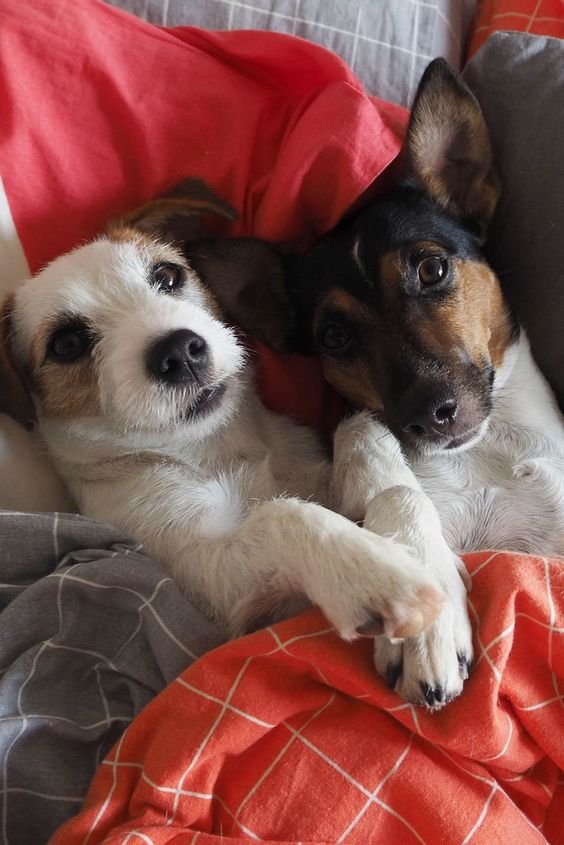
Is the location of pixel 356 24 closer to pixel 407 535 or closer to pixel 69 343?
pixel 69 343

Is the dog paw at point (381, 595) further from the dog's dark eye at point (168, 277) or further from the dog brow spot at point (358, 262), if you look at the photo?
the dog's dark eye at point (168, 277)

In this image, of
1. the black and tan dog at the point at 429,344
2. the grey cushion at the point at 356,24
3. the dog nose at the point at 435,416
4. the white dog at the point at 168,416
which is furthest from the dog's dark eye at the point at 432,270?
the grey cushion at the point at 356,24

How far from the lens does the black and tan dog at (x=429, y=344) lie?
5.62ft

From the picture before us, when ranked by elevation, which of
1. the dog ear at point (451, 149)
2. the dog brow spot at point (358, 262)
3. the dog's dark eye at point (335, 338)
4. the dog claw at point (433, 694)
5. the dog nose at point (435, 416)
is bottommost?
the dog claw at point (433, 694)

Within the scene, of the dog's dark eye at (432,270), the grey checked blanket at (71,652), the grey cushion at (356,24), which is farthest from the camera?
the grey cushion at (356,24)

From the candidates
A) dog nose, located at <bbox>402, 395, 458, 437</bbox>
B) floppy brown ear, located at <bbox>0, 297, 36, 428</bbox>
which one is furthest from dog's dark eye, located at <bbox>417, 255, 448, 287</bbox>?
floppy brown ear, located at <bbox>0, 297, 36, 428</bbox>

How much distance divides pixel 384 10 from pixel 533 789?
2.31 meters

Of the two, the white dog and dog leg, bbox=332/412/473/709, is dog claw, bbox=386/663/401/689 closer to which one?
dog leg, bbox=332/412/473/709

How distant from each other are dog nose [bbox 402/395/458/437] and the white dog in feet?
1.08

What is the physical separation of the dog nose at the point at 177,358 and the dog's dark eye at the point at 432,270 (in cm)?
59

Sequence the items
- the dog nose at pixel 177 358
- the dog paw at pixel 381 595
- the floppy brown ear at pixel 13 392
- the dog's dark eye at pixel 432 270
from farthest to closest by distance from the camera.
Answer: the floppy brown ear at pixel 13 392 < the dog's dark eye at pixel 432 270 < the dog nose at pixel 177 358 < the dog paw at pixel 381 595

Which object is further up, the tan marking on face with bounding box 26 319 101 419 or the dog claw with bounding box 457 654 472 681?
the dog claw with bounding box 457 654 472 681

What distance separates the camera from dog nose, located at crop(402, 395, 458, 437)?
1.67 m

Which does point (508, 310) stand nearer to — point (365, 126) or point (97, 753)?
point (365, 126)
